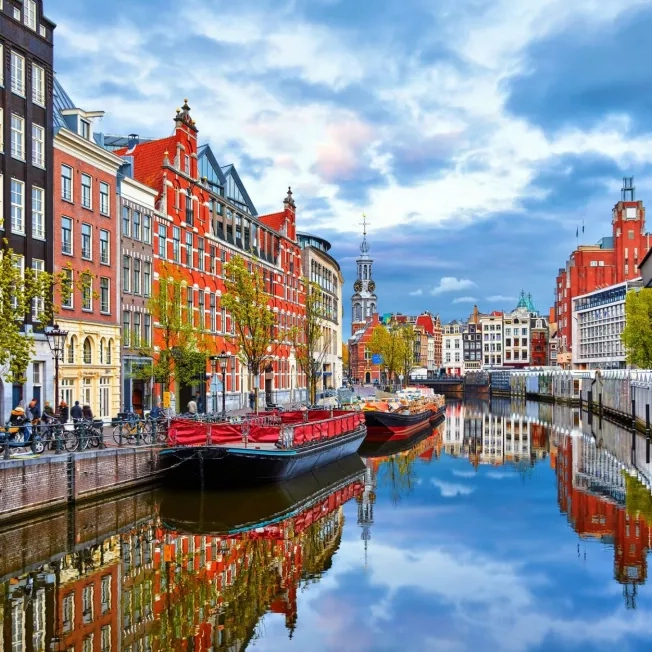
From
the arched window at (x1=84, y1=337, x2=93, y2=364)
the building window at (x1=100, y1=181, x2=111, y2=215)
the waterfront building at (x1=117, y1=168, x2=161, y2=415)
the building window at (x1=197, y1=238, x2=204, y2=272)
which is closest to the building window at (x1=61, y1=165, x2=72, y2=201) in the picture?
A: the building window at (x1=100, y1=181, x2=111, y2=215)

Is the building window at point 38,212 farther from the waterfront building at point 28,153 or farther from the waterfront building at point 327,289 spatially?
the waterfront building at point 327,289

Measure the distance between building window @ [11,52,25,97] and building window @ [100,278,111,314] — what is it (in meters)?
11.6

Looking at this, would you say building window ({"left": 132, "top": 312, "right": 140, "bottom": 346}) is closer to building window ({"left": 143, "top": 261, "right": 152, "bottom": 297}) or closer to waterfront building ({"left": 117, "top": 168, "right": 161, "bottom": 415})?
waterfront building ({"left": 117, "top": 168, "right": 161, "bottom": 415})

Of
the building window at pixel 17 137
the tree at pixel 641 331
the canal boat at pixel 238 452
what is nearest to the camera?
the canal boat at pixel 238 452

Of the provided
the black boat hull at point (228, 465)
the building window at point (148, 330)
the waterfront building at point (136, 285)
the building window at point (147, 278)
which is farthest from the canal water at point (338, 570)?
the building window at point (147, 278)

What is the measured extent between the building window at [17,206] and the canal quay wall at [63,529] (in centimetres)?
1505

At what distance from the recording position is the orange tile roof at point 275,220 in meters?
83.4

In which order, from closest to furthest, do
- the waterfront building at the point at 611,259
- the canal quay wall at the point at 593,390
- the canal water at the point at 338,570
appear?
the canal water at the point at 338,570
the canal quay wall at the point at 593,390
the waterfront building at the point at 611,259

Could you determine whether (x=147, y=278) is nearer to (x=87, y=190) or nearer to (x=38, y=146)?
(x=87, y=190)

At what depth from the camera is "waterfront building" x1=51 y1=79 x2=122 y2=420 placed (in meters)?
41.3

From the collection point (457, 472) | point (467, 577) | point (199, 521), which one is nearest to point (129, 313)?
point (457, 472)

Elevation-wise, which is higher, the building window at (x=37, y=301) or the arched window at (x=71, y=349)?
the building window at (x=37, y=301)

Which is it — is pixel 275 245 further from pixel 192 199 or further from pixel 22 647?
pixel 22 647

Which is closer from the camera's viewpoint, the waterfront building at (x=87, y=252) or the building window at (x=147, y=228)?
the waterfront building at (x=87, y=252)
